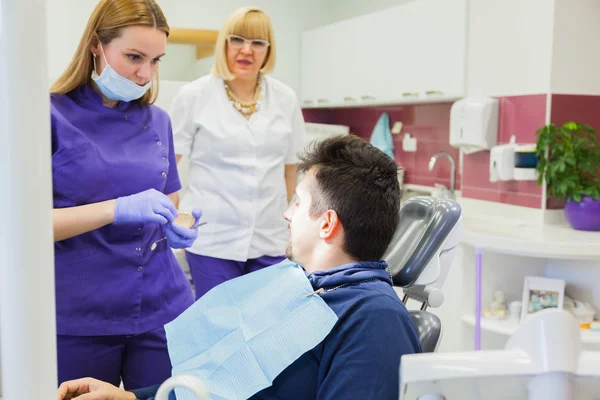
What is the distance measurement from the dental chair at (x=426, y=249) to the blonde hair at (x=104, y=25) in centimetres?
80

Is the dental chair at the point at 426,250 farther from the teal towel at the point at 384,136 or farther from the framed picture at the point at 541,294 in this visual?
→ the teal towel at the point at 384,136

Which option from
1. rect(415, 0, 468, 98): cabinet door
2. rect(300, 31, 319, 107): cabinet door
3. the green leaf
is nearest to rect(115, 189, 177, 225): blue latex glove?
the green leaf

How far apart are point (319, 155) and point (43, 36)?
2.94 ft

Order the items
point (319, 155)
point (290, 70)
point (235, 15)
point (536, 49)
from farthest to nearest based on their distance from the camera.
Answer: point (290, 70) → point (536, 49) → point (235, 15) → point (319, 155)

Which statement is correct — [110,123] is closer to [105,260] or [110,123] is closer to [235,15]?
[105,260]

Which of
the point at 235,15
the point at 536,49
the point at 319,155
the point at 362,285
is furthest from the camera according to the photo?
the point at 536,49

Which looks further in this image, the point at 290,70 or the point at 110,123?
the point at 290,70

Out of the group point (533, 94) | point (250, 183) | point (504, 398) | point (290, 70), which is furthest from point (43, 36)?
point (290, 70)

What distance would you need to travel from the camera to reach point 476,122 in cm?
335

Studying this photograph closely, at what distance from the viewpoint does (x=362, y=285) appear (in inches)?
50.6

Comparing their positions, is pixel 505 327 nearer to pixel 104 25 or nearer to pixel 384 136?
pixel 384 136

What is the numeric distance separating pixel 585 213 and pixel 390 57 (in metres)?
1.59

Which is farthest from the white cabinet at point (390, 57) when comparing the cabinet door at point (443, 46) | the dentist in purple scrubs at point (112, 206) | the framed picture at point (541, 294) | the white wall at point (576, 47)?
the dentist in purple scrubs at point (112, 206)

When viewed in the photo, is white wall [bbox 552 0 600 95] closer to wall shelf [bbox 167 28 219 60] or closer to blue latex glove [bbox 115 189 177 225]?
blue latex glove [bbox 115 189 177 225]
